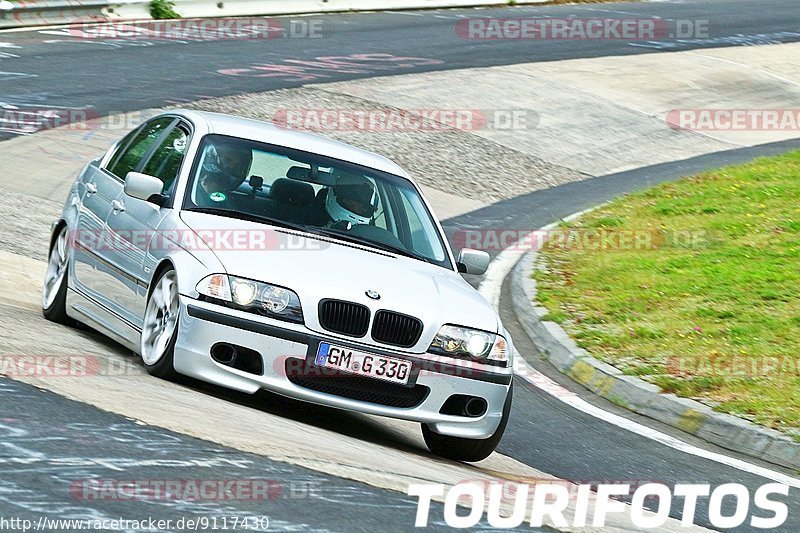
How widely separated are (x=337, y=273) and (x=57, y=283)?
2814 millimetres

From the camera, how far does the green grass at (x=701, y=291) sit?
10391 millimetres

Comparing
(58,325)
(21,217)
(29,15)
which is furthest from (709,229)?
(29,15)

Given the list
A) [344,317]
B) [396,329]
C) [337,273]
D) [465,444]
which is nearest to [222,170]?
[337,273]

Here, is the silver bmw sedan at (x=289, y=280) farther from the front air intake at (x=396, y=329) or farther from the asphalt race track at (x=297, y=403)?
the asphalt race track at (x=297, y=403)

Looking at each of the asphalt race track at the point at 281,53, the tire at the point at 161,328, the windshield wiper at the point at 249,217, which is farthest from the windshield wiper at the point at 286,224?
the asphalt race track at the point at 281,53

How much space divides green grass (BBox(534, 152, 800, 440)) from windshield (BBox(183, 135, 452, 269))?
105 inches

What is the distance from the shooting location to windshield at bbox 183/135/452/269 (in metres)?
8.27

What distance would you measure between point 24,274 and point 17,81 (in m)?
9.74

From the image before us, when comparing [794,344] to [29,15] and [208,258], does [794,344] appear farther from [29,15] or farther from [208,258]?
[29,15]

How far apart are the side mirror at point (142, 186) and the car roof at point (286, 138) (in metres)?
0.65

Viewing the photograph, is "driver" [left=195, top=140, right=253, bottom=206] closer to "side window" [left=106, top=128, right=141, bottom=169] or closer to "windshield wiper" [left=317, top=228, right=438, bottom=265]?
"windshield wiper" [left=317, top=228, right=438, bottom=265]

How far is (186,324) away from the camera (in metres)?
7.35

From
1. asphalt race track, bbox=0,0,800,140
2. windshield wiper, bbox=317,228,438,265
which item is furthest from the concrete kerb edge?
asphalt race track, bbox=0,0,800,140

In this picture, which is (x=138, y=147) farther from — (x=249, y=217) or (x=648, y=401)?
(x=648, y=401)
